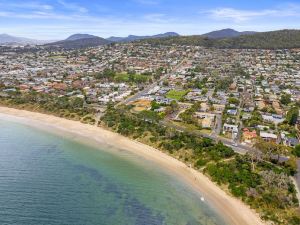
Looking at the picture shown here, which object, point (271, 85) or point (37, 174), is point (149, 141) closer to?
point (37, 174)

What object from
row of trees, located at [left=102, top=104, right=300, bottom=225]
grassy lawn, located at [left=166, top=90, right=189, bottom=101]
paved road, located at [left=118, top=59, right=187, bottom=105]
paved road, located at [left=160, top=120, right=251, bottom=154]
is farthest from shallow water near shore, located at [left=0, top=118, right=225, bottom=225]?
grassy lawn, located at [left=166, top=90, right=189, bottom=101]

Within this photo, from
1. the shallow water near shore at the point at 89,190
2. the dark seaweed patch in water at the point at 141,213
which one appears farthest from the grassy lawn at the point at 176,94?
the dark seaweed patch in water at the point at 141,213

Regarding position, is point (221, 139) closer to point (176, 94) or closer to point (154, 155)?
point (154, 155)

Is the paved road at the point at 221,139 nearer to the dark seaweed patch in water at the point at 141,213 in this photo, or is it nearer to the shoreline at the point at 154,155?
the shoreline at the point at 154,155

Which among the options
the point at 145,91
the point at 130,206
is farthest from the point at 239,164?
the point at 145,91

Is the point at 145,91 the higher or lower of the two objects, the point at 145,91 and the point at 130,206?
the lower

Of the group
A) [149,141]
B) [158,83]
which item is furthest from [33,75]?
[149,141]
